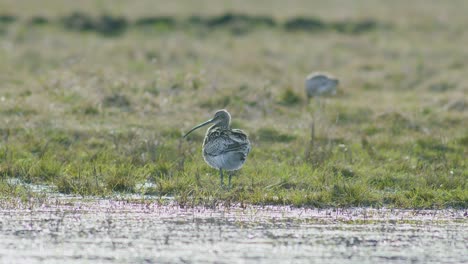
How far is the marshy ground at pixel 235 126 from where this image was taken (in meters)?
10.0

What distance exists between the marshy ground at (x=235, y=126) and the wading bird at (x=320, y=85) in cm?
33

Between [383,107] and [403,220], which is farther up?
[383,107]

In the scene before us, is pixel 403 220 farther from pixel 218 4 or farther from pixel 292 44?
pixel 218 4

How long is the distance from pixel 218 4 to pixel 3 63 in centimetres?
1377

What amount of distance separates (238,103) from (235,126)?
1.68 meters

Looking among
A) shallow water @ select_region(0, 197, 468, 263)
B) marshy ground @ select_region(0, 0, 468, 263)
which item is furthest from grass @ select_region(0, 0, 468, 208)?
shallow water @ select_region(0, 197, 468, 263)

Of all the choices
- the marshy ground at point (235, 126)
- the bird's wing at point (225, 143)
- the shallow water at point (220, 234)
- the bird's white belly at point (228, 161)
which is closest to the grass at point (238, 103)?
the marshy ground at point (235, 126)

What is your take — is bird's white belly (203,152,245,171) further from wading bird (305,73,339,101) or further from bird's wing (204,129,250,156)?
wading bird (305,73,339,101)

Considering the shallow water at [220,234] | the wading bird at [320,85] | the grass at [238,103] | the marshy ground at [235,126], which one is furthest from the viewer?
the wading bird at [320,85]

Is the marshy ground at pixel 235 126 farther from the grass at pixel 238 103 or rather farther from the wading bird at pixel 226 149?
the wading bird at pixel 226 149

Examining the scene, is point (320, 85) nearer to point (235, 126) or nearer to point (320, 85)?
point (320, 85)

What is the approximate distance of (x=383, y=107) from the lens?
758 inches

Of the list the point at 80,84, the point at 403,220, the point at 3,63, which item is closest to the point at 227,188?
the point at 403,220

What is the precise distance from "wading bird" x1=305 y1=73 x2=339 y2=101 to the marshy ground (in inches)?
12.9
